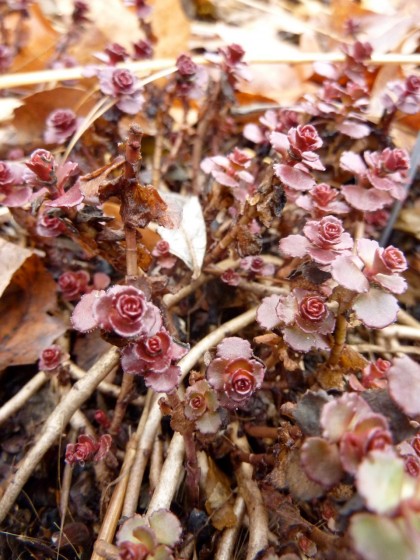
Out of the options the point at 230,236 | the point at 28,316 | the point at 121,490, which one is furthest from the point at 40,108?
the point at 121,490

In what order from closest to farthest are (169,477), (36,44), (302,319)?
1. (302,319)
2. (169,477)
3. (36,44)

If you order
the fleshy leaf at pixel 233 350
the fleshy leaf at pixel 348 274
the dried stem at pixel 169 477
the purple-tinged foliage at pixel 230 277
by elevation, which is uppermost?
the fleshy leaf at pixel 348 274

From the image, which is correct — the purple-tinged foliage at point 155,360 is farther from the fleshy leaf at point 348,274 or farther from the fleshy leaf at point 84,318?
the fleshy leaf at point 348,274

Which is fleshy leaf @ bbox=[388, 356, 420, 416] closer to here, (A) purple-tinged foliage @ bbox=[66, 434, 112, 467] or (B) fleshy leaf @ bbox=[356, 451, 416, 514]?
(B) fleshy leaf @ bbox=[356, 451, 416, 514]

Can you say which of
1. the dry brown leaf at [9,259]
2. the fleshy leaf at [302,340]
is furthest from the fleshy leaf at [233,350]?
the dry brown leaf at [9,259]

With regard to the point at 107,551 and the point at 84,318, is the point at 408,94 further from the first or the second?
the point at 107,551

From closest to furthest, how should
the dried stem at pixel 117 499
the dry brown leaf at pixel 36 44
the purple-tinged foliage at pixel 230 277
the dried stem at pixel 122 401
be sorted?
the dried stem at pixel 117 499, the dried stem at pixel 122 401, the purple-tinged foliage at pixel 230 277, the dry brown leaf at pixel 36 44

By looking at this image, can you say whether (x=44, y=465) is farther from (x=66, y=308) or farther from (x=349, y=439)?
(x=349, y=439)
